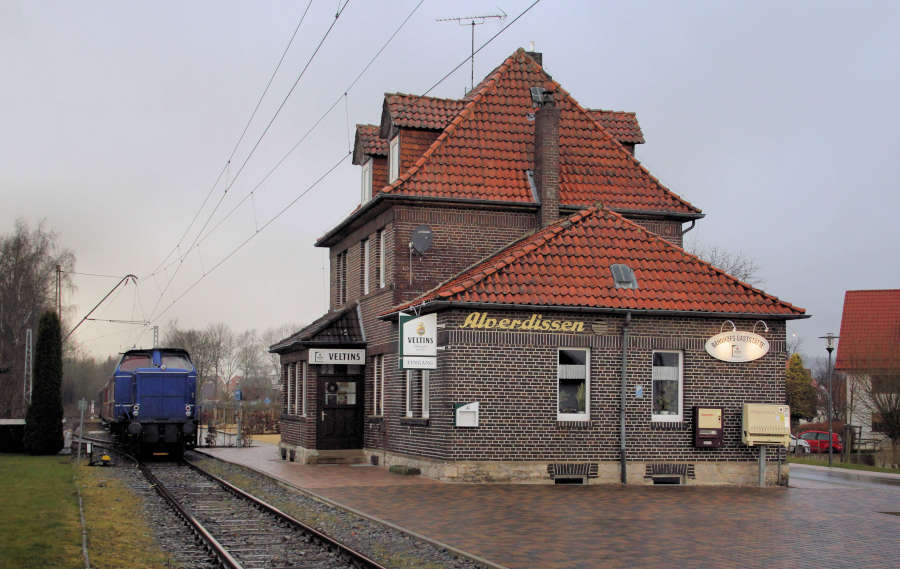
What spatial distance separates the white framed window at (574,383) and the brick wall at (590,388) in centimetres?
16

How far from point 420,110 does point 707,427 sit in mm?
11263

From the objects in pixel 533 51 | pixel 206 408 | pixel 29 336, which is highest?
pixel 533 51

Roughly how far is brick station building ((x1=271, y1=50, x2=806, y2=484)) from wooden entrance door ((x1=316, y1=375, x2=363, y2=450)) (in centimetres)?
4

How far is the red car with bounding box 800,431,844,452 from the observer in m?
53.5

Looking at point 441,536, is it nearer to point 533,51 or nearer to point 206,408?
point 533,51

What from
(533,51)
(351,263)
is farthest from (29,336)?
(533,51)

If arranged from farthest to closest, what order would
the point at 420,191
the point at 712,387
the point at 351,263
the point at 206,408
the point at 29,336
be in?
the point at 206,408 → the point at 29,336 → the point at 351,263 → the point at 420,191 → the point at 712,387

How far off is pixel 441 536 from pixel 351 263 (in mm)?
16951

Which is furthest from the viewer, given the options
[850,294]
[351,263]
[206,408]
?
[206,408]

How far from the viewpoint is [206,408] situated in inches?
2773

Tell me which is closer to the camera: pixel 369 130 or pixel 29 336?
pixel 369 130

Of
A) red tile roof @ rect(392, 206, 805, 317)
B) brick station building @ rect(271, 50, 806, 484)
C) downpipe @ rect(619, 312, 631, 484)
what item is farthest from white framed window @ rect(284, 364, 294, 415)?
downpipe @ rect(619, 312, 631, 484)

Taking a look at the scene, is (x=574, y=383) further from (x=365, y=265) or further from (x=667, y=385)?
(x=365, y=265)

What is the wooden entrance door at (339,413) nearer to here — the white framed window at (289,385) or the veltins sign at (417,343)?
the white framed window at (289,385)
